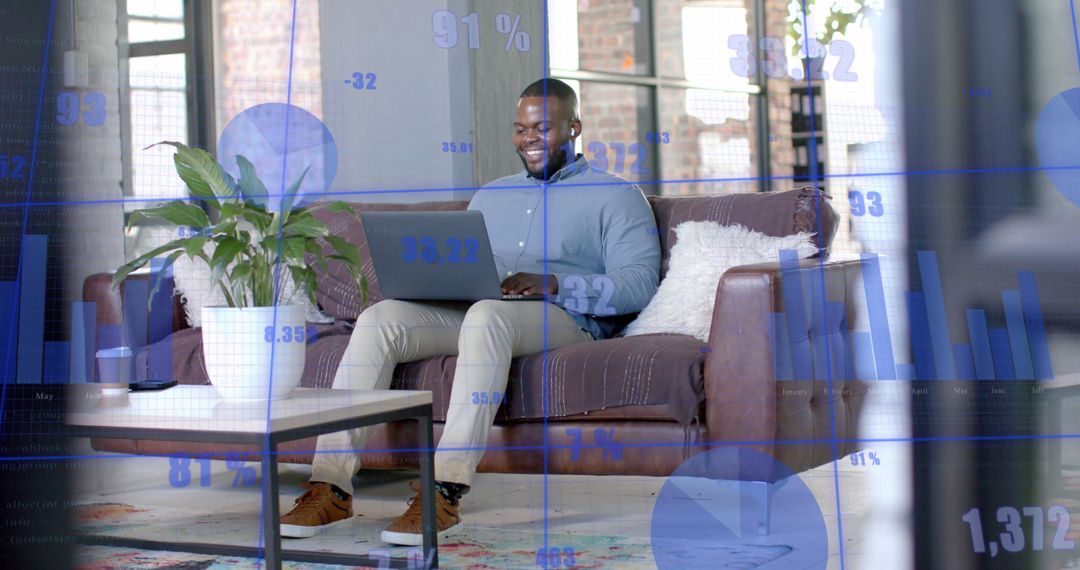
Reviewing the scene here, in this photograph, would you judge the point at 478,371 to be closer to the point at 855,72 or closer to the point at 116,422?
the point at 116,422

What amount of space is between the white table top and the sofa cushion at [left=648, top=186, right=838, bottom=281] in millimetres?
892

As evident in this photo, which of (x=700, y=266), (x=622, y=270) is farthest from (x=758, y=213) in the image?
(x=622, y=270)

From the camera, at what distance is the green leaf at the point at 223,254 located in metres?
1.99

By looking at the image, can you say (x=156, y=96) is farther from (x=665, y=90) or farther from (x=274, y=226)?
(x=665, y=90)

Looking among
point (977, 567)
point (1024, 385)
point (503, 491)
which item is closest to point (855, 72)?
point (1024, 385)

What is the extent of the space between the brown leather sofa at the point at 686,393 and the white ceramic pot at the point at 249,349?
0.53 metres

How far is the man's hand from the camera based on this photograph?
266 cm

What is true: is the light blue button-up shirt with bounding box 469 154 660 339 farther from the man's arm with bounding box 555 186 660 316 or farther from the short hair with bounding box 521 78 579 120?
the short hair with bounding box 521 78 579 120

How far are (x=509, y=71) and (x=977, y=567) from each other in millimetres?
1807

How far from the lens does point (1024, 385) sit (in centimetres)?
169

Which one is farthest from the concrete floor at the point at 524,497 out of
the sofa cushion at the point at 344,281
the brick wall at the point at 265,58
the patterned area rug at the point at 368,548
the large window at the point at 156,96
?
the brick wall at the point at 265,58

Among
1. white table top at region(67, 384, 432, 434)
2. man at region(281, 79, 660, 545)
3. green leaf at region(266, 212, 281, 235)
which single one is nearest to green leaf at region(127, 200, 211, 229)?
green leaf at region(266, 212, 281, 235)

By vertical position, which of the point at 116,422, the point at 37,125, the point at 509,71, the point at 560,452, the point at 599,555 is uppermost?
the point at 509,71

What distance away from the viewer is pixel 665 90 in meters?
4.96
